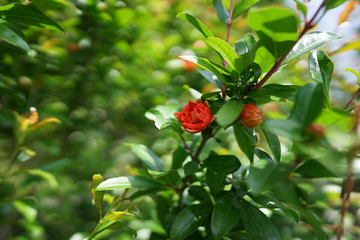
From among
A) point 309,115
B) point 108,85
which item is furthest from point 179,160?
point 108,85

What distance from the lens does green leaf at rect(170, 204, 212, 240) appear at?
51 centimetres

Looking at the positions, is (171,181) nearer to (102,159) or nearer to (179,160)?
(179,160)

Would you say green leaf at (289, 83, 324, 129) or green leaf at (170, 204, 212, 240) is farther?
green leaf at (170, 204, 212, 240)

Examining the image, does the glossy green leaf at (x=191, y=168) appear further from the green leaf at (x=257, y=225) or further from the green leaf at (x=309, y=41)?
the green leaf at (x=309, y=41)

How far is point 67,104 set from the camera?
4.99 feet

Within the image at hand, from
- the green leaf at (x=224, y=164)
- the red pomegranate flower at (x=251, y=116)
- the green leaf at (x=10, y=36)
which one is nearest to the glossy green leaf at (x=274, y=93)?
the red pomegranate flower at (x=251, y=116)

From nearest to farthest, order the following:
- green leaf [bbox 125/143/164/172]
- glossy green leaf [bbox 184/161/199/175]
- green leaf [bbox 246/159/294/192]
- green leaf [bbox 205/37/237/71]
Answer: green leaf [bbox 246/159/294/192]
green leaf [bbox 205/37/237/71]
glossy green leaf [bbox 184/161/199/175]
green leaf [bbox 125/143/164/172]

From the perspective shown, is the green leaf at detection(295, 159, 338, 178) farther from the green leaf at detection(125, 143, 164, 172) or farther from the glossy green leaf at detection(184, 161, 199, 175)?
the green leaf at detection(125, 143, 164, 172)

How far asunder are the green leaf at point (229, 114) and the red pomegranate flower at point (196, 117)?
7 centimetres

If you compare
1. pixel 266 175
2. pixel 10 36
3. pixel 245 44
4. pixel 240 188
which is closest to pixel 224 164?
pixel 240 188

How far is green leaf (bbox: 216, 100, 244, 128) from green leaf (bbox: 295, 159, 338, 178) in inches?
6.1

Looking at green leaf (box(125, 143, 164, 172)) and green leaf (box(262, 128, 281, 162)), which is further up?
green leaf (box(262, 128, 281, 162))

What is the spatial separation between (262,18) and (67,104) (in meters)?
1.45

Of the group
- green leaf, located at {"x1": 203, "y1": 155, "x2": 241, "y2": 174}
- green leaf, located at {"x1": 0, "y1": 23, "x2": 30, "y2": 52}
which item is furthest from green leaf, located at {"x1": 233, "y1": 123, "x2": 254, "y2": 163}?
green leaf, located at {"x1": 0, "y1": 23, "x2": 30, "y2": 52}
